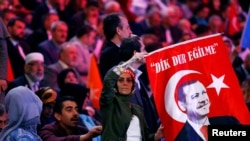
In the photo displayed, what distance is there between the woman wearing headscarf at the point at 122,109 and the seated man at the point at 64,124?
82 centimetres

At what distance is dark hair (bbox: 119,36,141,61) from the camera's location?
995 centimetres

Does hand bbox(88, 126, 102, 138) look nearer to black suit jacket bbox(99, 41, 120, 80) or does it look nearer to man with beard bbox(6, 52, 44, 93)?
black suit jacket bbox(99, 41, 120, 80)

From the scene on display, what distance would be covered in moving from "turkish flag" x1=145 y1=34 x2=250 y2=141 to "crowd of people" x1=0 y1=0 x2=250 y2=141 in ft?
0.58

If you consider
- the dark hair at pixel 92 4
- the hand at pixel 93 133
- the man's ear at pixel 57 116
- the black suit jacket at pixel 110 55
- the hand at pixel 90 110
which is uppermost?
the dark hair at pixel 92 4

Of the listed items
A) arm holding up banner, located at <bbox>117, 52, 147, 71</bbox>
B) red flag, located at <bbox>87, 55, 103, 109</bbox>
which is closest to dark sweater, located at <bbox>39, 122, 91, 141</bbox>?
arm holding up banner, located at <bbox>117, 52, 147, 71</bbox>

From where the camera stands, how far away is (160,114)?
31.4ft

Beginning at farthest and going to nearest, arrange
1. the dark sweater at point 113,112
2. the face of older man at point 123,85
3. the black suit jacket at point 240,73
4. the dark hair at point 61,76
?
the black suit jacket at point 240,73, the dark hair at point 61,76, the face of older man at point 123,85, the dark sweater at point 113,112

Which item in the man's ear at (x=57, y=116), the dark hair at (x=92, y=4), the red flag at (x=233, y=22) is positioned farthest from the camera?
the red flag at (x=233, y=22)

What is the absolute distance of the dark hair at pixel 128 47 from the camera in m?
9.95

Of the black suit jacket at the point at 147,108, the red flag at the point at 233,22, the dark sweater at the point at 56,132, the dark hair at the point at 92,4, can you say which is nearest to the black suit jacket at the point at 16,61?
the dark hair at the point at 92,4

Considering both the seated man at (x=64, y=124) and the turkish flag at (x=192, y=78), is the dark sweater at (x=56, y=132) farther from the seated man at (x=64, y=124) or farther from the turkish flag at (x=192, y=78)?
the turkish flag at (x=192, y=78)

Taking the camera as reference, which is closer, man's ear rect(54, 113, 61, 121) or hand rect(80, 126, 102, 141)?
hand rect(80, 126, 102, 141)

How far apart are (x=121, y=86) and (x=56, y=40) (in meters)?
6.35

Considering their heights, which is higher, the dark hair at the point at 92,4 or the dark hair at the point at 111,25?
the dark hair at the point at 92,4
